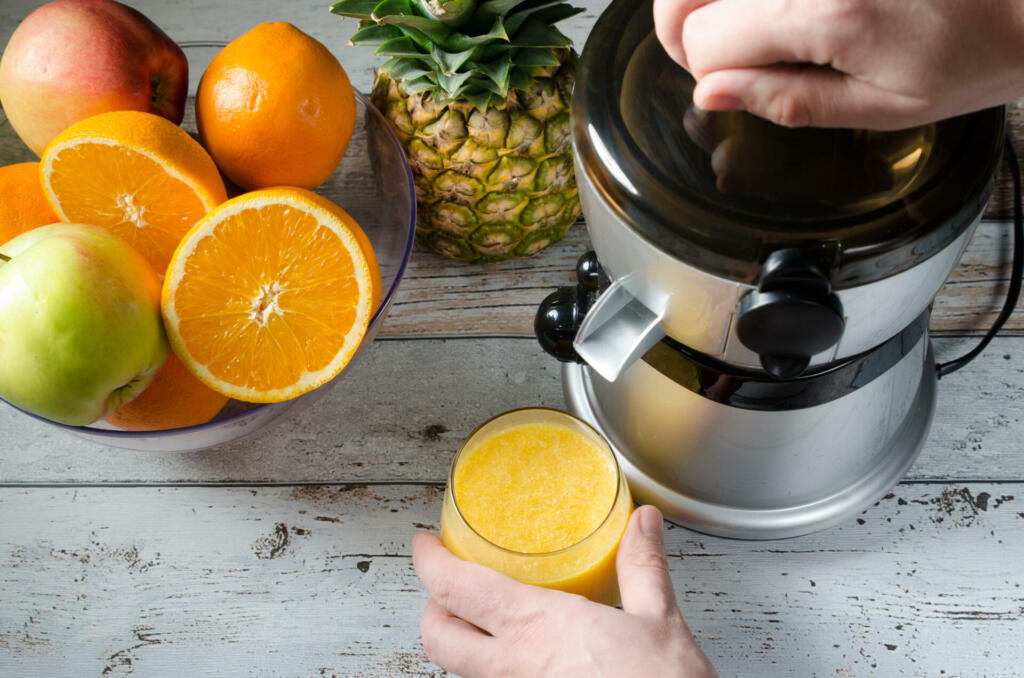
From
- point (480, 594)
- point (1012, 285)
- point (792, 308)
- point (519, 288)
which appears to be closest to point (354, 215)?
point (519, 288)

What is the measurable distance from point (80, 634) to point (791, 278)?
0.65 metres

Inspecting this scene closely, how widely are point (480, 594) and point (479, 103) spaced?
1.38ft

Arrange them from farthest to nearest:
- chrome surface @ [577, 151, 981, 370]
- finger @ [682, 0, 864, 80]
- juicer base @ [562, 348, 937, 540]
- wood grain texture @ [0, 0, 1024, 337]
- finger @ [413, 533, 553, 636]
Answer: wood grain texture @ [0, 0, 1024, 337]
juicer base @ [562, 348, 937, 540]
finger @ [413, 533, 553, 636]
chrome surface @ [577, 151, 981, 370]
finger @ [682, 0, 864, 80]

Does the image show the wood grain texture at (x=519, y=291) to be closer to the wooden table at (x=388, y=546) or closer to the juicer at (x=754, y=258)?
the wooden table at (x=388, y=546)

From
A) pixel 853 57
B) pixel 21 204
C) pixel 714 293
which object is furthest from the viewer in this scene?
pixel 21 204

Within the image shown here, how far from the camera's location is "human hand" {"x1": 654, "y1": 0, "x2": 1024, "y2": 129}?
0.37 m

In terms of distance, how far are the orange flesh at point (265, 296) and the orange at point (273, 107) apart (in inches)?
3.9

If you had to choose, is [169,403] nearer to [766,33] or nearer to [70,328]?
[70,328]

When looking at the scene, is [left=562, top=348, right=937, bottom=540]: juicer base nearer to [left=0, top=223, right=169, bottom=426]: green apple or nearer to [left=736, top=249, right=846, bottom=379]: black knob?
Result: [left=736, top=249, right=846, bottom=379]: black knob

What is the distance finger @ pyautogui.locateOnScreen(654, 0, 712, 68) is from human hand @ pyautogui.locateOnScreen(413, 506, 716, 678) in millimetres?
359

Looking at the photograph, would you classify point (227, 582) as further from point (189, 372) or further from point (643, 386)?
point (643, 386)

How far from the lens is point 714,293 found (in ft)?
1.61

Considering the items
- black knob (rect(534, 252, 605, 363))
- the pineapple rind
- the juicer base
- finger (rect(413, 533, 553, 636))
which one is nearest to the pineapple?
the pineapple rind

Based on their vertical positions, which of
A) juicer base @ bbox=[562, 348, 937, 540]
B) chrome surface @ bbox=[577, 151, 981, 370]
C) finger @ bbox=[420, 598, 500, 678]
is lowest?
finger @ bbox=[420, 598, 500, 678]
